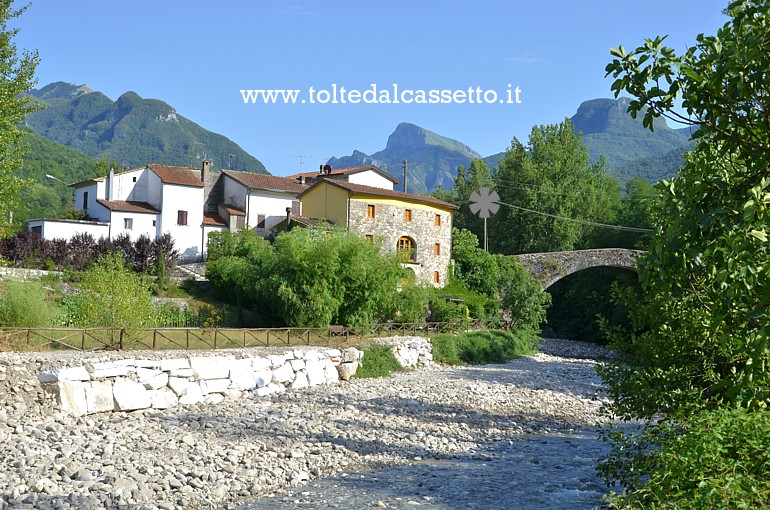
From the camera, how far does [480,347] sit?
2859 centimetres

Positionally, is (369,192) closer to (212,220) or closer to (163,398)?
(212,220)

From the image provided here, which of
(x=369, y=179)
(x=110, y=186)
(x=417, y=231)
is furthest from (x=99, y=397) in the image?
(x=369, y=179)

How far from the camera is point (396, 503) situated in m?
9.97

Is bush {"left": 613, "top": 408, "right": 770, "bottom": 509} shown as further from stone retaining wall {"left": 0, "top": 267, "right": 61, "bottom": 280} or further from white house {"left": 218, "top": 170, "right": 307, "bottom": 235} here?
white house {"left": 218, "top": 170, "right": 307, "bottom": 235}

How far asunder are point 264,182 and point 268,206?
209 centimetres

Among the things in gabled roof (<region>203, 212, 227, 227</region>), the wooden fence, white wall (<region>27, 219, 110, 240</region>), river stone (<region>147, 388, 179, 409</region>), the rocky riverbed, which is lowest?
the rocky riverbed

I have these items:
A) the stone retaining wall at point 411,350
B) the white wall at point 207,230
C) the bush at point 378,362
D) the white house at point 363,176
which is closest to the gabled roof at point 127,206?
the white wall at point 207,230

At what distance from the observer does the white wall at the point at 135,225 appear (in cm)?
3800

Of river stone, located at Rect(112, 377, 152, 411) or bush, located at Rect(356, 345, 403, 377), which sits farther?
bush, located at Rect(356, 345, 403, 377)

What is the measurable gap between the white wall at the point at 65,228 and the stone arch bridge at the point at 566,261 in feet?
77.1

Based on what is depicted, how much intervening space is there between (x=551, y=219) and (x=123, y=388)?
3830cm

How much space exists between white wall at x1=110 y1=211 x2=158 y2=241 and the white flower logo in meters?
23.0

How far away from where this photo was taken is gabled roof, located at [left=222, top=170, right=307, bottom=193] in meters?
42.6

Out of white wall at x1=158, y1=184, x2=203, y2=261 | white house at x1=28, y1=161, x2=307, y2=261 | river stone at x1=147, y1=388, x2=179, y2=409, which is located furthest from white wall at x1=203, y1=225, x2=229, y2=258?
river stone at x1=147, y1=388, x2=179, y2=409
